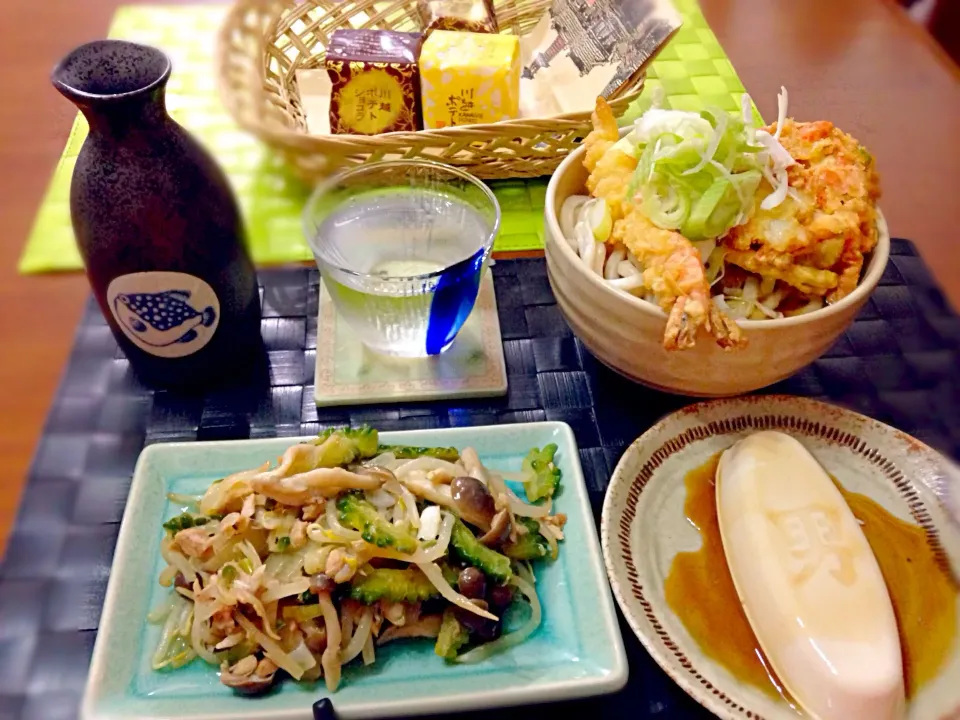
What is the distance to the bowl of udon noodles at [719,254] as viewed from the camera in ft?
2.90

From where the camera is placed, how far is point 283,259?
1.27 metres

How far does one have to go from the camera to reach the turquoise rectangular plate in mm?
689

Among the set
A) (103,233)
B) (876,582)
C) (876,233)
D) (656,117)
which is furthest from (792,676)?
(103,233)

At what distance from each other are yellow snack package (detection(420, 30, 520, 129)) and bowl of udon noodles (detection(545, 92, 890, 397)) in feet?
1.50

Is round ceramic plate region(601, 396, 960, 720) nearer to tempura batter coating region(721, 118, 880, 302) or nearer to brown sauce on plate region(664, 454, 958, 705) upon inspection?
brown sauce on plate region(664, 454, 958, 705)

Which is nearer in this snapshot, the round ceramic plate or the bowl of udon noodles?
the round ceramic plate

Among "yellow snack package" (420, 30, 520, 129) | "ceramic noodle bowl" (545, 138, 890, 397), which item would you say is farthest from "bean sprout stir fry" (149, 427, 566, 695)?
"yellow snack package" (420, 30, 520, 129)

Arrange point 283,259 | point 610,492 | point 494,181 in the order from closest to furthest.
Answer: point 610,492, point 283,259, point 494,181

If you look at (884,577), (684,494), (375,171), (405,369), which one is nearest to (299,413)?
(405,369)

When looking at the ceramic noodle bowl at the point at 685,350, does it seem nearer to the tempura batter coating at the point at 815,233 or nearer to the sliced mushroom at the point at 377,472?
the tempura batter coating at the point at 815,233

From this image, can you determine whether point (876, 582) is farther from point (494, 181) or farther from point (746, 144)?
point (494, 181)

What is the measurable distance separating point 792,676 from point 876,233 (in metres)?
0.59

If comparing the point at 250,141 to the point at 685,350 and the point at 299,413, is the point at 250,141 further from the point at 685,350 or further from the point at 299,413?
the point at 685,350

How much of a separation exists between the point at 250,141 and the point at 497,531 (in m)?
1.01
